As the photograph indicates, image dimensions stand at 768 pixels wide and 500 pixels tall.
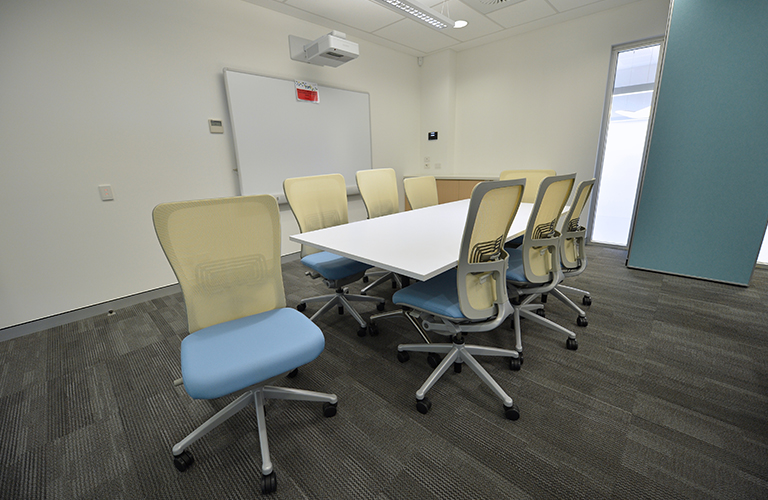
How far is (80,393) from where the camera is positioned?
1.81 meters

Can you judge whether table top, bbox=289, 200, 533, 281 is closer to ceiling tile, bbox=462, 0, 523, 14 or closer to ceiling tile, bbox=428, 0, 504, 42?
ceiling tile, bbox=462, 0, 523, 14

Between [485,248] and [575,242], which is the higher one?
[485,248]

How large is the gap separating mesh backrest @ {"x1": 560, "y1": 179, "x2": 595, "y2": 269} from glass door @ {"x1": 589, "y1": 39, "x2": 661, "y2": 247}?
2418mm

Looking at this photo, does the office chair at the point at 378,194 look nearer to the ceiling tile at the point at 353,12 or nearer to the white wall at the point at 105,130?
the white wall at the point at 105,130

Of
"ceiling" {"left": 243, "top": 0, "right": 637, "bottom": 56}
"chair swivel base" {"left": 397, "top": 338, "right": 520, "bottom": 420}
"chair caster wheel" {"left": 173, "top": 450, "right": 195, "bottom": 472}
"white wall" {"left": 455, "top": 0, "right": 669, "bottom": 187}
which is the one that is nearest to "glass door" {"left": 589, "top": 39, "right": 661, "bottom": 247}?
"white wall" {"left": 455, "top": 0, "right": 669, "bottom": 187}

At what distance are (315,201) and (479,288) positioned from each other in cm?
156

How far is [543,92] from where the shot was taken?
14.4 ft

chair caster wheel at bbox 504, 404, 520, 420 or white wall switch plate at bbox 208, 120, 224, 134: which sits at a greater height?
white wall switch plate at bbox 208, 120, 224, 134

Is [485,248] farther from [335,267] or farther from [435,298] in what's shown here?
[335,267]

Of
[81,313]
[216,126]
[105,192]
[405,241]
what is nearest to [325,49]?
[216,126]

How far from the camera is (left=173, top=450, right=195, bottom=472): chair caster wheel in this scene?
1.31m

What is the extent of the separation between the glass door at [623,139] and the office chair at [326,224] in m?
3.67

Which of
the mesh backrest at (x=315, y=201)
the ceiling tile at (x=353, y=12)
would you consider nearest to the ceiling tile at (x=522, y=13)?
the ceiling tile at (x=353, y=12)

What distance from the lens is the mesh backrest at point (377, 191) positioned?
9.68 feet
